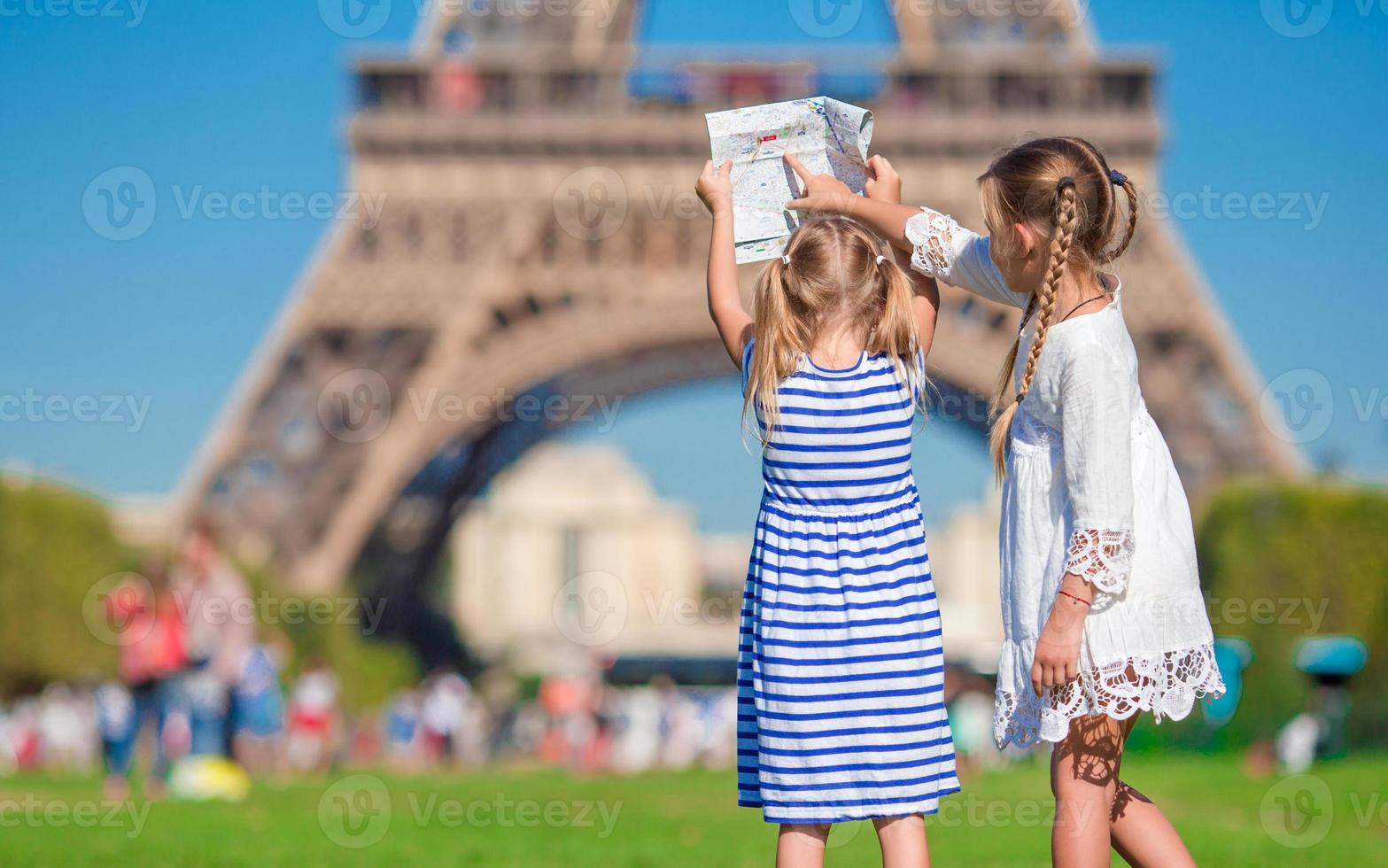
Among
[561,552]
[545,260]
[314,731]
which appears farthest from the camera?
[561,552]

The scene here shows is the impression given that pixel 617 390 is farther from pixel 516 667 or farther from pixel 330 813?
pixel 516 667

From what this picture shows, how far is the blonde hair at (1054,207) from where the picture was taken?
2943mm

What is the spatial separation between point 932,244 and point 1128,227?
407 mm

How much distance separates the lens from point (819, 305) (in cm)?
310

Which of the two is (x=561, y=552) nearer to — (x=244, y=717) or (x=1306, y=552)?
(x=1306, y=552)

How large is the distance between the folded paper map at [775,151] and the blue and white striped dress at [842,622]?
0.48 m

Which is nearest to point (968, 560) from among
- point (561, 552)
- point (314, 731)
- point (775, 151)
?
point (561, 552)

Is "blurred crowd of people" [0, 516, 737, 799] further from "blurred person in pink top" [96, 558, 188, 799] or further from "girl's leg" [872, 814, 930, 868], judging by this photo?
"girl's leg" [872, 814, 930, 868]

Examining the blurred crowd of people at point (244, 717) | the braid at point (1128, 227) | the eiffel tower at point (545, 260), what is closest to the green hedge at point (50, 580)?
the blurred crowd of people at point (244, 717)

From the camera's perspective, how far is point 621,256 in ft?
72.9

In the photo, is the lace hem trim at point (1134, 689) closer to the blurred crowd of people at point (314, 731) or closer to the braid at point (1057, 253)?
the braid at point (1057, 253)

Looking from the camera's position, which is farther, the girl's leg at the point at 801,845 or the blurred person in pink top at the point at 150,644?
the blurred person in pink top at the point at 150,644

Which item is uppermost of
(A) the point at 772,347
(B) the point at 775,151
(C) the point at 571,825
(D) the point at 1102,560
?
(B) the point at 775,151

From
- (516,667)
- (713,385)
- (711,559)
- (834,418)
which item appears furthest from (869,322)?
(711,559)
